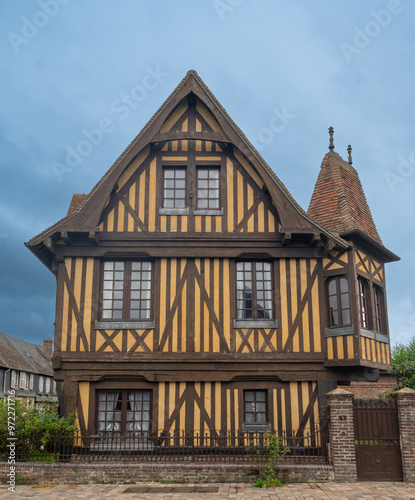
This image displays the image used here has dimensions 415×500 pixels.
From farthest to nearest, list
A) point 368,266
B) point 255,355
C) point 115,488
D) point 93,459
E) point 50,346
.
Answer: point 50,346
point 368,266
point 255,355
point 93,459
point 115,488

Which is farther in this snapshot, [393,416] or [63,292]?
[63,292]

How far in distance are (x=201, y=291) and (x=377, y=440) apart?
5367 mm

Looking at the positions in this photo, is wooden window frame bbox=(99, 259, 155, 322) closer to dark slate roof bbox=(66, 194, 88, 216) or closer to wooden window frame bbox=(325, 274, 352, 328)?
dark slate roof bbox=(66, 194, 88, 216)

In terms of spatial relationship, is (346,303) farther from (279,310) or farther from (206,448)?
(206,448)

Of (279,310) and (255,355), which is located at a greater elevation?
(279,310)

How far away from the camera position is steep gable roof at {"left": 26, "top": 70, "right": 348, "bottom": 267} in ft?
44.5

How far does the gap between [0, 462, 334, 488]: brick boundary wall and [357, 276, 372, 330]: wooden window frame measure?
435 centimetres

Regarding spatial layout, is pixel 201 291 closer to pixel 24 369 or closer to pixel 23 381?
pixel 24 369

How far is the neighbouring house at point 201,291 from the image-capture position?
13273mm

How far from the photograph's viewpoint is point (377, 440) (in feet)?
36.4

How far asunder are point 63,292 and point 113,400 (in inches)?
118

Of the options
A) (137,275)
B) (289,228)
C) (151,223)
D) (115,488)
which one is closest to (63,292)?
(137,275)

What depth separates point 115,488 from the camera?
10.6 metres

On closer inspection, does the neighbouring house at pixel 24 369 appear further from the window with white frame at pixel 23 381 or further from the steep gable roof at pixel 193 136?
the steep gable roof at pixel 193 136
